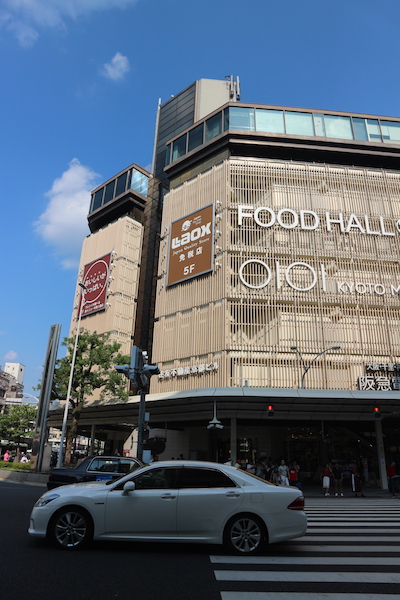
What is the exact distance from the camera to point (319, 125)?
4347 cm

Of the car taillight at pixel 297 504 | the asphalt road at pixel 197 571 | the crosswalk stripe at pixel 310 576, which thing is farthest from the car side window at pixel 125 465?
the crosswalk stripe at pixel 310 576

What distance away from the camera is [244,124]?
42719mm

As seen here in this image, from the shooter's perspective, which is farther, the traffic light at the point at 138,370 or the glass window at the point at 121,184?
the glass window at the point at 121,184

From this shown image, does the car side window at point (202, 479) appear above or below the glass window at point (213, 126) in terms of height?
below

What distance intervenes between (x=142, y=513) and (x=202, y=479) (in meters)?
1.09

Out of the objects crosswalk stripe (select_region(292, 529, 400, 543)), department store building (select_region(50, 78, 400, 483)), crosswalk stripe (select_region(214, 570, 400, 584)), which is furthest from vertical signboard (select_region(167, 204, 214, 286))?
crosswalk stripe (select_region(214, 570, 400, 584))

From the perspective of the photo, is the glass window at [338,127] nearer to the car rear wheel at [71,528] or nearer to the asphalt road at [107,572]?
the asphalt road at [107,572]

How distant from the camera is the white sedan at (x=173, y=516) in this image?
6820mm

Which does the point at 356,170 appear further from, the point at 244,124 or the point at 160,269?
the point at 160,269

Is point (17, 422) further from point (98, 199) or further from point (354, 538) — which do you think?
point (354, 538)

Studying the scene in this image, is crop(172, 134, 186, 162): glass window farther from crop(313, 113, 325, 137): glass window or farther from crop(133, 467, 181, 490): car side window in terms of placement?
crop(133, 467, 181, 490): car side window

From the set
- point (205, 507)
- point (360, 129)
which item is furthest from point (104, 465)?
point (360, 129)

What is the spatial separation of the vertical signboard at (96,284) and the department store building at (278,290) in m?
2.08

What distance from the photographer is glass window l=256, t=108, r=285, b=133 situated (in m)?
42.9
